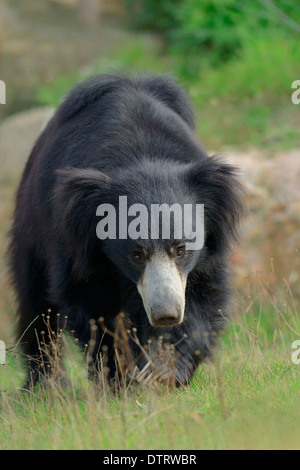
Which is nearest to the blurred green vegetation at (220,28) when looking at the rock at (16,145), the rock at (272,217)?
the rock at (16,145)

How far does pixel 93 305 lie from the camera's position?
177 inches

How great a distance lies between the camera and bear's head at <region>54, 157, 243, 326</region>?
12.9 ft

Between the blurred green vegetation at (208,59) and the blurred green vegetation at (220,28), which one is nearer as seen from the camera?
the blurred green vegetation at (208,59)

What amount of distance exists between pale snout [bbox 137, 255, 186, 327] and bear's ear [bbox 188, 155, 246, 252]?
18.6 inches

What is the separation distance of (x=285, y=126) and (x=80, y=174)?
6.01 metres

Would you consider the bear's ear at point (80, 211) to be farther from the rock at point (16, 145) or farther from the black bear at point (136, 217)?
the rock at point (16, 145)

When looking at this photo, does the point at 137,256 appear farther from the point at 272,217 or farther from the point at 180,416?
the point at 272,217

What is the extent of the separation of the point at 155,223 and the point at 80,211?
0.46 m

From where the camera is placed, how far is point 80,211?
4227 mm

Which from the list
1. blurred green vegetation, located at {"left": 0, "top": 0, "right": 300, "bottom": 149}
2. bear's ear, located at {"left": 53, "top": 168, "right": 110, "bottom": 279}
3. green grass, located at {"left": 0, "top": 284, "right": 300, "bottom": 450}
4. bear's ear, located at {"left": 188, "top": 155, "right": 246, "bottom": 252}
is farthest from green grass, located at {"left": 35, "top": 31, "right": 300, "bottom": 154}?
green grass, located at {"left": 0, "top": 284, "right": 300, "bottom": 450}

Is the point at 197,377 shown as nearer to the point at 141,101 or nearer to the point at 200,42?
the point at 141,101

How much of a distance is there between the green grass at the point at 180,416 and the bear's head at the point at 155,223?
1.41 ft

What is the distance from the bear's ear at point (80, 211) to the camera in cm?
414

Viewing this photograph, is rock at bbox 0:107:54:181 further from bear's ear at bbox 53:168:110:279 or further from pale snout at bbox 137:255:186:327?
pale snout at bbox 137:255:186:327
